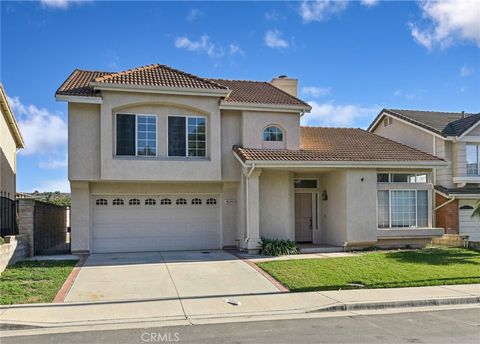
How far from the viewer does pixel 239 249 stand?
60.5 ft

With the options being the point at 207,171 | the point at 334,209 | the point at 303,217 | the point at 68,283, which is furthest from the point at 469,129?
the point at 68,283

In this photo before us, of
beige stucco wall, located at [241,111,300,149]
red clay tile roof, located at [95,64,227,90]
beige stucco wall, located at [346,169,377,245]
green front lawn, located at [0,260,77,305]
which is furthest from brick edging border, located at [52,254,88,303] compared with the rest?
beige stucco wall, located at [346,169,377,245]

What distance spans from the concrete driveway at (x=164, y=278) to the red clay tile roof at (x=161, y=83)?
615cm

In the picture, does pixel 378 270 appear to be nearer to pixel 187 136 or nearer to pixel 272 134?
pixel 272 134

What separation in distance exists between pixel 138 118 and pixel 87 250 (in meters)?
5.28

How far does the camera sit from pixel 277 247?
55.6 feet

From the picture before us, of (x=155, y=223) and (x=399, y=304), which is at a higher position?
(x=155, y=223)

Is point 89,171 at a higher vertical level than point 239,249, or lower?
higher

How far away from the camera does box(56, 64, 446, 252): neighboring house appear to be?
673 inches

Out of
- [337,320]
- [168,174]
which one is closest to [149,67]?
[168,174]

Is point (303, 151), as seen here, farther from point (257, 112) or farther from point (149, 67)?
point (149, 67)
